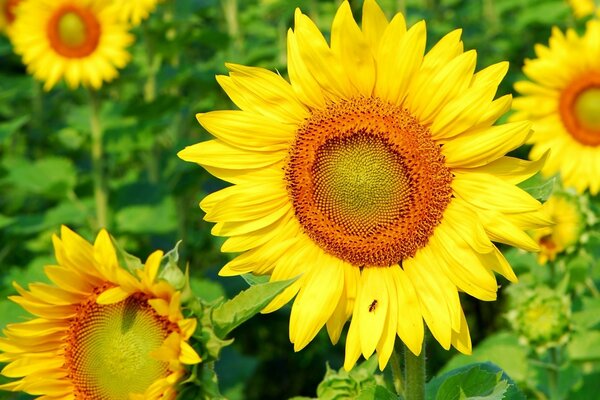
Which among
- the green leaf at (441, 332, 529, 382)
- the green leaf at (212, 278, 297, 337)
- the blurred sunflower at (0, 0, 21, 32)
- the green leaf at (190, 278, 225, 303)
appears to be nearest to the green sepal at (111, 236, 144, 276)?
the green leaf at (212, 278, 297, 337)

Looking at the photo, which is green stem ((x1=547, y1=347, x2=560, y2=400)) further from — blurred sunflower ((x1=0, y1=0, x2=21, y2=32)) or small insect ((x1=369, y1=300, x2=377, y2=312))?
blurred sunflower ((x1=0, y1=0, x2=21, y2=32))

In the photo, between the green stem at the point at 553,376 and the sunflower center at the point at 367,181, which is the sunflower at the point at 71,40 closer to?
the green stem at the point at 553,376

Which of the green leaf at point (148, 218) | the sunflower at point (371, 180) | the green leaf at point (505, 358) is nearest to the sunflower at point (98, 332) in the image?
the sunflower at point (371, 180)

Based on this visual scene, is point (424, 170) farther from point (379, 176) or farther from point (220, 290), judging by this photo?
point (220, 290)

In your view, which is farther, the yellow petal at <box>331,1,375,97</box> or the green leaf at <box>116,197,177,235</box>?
the green leaf at <box>116,197,177,235</box>

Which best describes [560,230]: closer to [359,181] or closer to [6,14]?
[359,181]

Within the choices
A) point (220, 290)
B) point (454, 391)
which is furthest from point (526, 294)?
point (220, 290)
